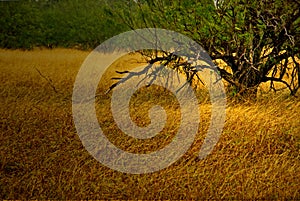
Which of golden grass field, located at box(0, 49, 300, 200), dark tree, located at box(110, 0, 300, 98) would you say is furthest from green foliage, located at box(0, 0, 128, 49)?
golden grass field, located at box(0, 49, 300, 200)

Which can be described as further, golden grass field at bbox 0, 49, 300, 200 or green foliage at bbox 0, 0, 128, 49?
green foliage at bbox 0, 0, 128, 49

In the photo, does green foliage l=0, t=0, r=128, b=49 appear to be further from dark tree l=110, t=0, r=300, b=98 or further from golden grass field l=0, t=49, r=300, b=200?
golden grass field l=0, t=49, r=300, b=200

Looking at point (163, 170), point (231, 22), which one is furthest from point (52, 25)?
point (163, 170)

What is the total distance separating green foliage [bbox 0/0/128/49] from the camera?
867 inches

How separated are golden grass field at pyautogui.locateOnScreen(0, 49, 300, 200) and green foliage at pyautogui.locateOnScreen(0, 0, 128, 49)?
50.0 feet

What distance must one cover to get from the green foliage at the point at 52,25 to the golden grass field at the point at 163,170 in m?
15.2

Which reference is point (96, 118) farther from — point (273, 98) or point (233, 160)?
point (273, 98)

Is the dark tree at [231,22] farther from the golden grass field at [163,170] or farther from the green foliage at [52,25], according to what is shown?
the green foliage at [52,25]

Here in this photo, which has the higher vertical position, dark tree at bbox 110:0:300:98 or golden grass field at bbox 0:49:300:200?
dark tree at bbox 110:0:300:98

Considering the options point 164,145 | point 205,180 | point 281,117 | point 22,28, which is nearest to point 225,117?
point 281,117

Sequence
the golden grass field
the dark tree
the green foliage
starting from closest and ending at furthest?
the golden grass field, the dark tree, the green foliage

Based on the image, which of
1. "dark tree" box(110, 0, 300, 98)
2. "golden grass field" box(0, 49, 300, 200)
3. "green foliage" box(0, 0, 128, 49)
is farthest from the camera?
"green foliage" box(0, 0, 128, 49)

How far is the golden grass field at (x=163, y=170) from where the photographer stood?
421 centimetres

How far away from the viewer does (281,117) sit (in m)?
6.31
